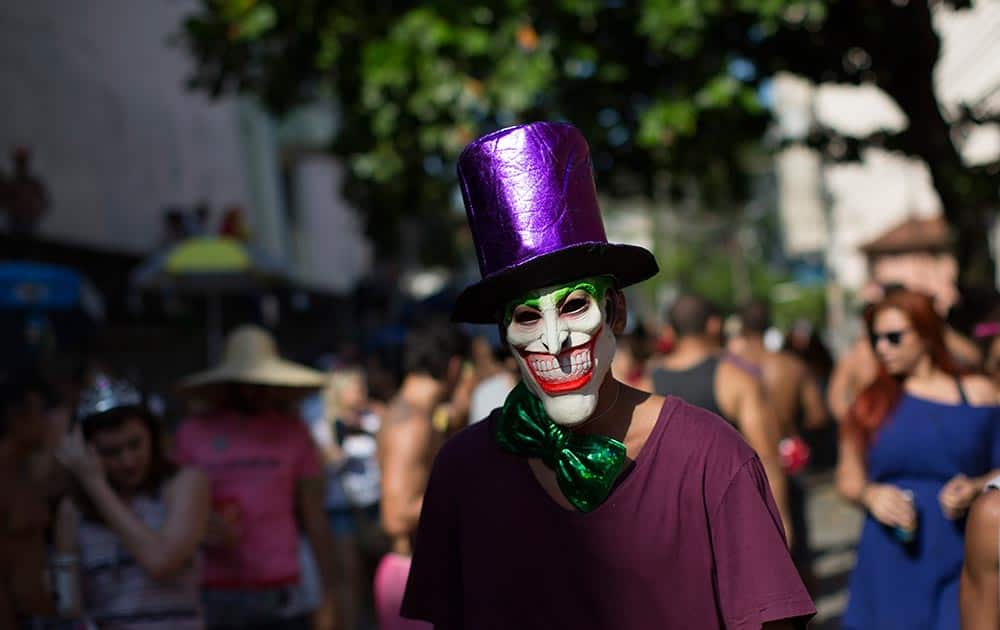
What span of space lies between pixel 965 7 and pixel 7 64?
32.7ft

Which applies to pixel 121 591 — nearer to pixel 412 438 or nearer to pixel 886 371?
pixel 412 438

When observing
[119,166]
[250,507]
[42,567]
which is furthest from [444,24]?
Answer: [119,166]

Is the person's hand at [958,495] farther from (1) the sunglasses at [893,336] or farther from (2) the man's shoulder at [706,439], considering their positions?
(2) the man's shoulder at [706,439]

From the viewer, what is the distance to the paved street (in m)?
8.41

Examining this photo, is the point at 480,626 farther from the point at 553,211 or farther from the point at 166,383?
the point at 166,383

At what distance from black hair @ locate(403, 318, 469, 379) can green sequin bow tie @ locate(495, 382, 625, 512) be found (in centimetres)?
350

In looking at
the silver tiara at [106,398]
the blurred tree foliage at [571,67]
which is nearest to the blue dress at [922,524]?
the silver tiara at [106,398]

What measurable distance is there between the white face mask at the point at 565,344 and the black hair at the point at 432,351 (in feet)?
11.8

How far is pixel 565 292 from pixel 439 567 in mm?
638

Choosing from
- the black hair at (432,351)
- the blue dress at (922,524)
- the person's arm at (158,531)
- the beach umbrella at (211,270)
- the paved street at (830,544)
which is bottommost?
the paved street at (830,544)

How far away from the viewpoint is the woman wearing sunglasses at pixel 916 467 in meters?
4.45

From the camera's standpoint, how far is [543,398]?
2650 millimetres

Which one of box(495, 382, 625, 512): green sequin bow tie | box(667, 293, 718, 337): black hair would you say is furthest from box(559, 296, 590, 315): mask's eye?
box(667, 293, 718, 337): black hair

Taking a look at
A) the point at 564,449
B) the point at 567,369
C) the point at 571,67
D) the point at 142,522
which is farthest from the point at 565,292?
the point at 571,67
